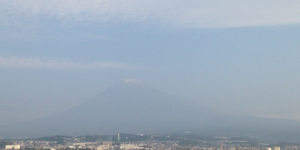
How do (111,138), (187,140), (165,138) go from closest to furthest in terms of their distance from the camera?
1. (187,140)
2. (165,138)
3. (111,138)

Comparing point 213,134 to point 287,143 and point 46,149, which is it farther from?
point 46,149

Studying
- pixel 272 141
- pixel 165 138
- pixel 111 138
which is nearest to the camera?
pixel 272 141

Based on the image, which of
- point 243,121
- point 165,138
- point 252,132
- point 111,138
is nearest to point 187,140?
point 165,138

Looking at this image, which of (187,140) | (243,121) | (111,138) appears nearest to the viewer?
(187,140)

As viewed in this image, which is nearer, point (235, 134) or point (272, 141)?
point (272, 141)

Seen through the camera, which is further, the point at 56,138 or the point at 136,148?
the point at 56,138

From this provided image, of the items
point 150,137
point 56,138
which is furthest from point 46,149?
point 150,137

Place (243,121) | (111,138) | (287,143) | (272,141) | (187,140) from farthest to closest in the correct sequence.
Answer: (243,121), (111,138), (187,140), (272,141), (287,143)

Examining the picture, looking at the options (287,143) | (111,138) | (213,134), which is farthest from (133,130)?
(287,143)

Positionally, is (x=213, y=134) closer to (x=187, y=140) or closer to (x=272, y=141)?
(x=187, y=140)
